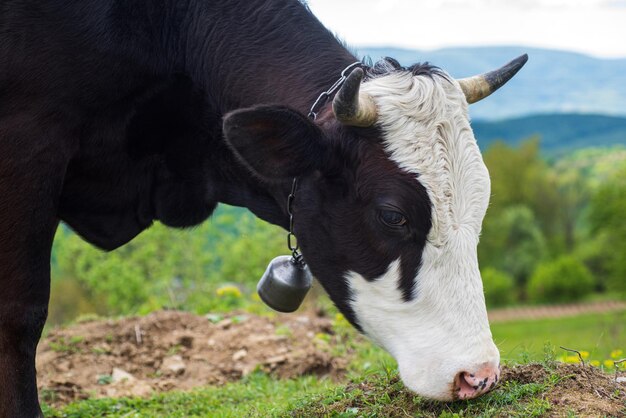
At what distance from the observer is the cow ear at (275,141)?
469 cm

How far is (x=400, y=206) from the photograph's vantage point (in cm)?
464

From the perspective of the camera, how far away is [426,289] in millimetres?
4633

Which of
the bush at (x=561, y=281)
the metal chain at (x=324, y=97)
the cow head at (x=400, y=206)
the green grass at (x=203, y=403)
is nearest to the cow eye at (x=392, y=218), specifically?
the cow head at (x=400, y=206)

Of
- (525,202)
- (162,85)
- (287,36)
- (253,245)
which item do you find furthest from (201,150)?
(525,202)

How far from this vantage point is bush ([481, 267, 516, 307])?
274 ft

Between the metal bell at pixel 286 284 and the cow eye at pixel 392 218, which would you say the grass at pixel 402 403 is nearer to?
the metal bell at pixel 286 284

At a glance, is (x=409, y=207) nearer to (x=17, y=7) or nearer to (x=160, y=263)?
(x=17, y=7)

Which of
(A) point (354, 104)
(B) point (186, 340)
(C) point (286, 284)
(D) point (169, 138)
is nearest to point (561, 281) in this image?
(B) point (186, 340)

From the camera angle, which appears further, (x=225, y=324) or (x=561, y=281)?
(x=561, y=281)

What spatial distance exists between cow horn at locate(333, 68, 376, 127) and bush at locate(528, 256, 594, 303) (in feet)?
263

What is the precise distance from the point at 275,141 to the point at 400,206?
82 cm

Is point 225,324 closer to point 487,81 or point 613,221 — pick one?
point 487,81

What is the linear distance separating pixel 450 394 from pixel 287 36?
A: 264 cm

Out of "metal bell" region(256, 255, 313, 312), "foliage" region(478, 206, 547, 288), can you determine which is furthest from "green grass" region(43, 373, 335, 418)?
"foliage" region(478, 206, 547, 288)
